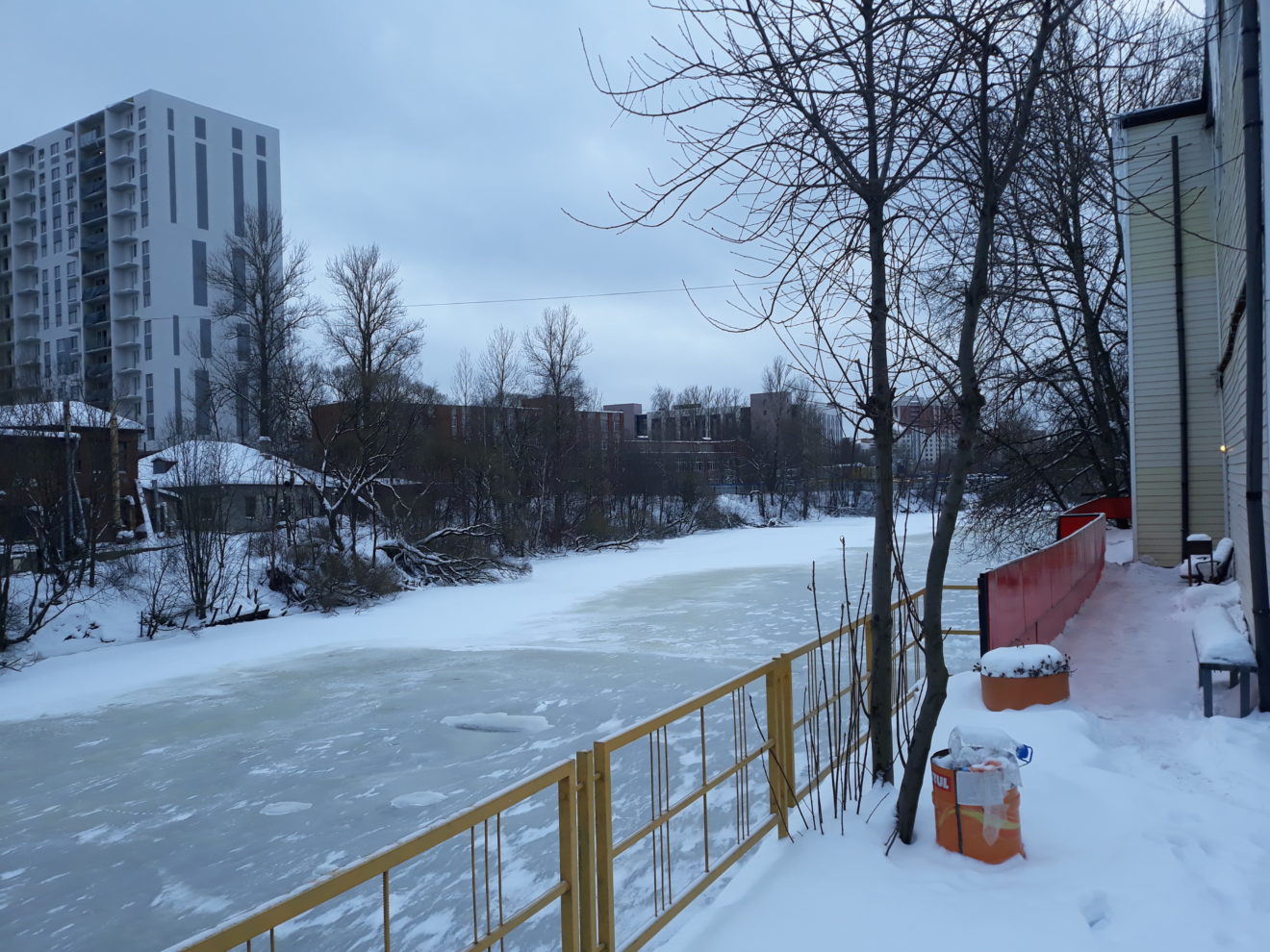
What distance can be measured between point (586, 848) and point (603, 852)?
10 centimetres

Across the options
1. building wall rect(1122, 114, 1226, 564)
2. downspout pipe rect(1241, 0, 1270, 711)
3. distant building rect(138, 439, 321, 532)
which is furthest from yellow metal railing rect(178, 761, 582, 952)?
distant building rect(138, 439, 321, 532)

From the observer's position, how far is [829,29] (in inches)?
184

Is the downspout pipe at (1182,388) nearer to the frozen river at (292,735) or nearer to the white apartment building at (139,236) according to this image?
the frozen river at (292,735)

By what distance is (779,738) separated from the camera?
4805 mm

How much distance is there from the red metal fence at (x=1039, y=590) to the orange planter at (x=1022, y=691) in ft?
2.38

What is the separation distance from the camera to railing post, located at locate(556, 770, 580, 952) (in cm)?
309

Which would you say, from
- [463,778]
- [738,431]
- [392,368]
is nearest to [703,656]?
[463,778]

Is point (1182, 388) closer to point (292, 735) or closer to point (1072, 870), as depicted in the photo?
point (1072, 870)

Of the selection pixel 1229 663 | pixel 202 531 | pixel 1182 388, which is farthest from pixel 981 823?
pixel 202 531

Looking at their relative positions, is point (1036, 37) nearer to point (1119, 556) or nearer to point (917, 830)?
point (917, 830)

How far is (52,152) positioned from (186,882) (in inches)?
2900

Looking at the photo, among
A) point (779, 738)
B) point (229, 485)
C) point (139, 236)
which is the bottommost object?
point (779, 738)

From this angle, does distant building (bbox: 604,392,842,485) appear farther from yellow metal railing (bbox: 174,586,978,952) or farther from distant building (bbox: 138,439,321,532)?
yellow metal railing (bbox: 174,586,978,952)

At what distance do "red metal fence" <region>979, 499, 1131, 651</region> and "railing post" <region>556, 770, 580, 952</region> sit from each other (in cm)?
551
